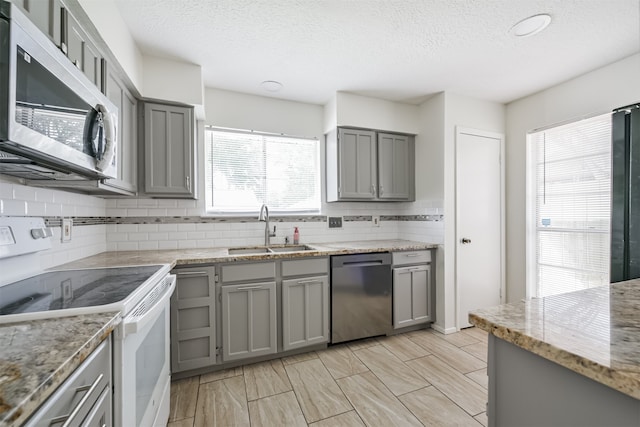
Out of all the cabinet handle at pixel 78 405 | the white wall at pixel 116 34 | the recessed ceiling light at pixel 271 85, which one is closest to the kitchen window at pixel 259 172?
the recessed ceiling light at pixel 271 85

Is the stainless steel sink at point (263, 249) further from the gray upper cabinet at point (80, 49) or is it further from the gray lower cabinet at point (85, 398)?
the gray lower cabinet at point (85, 398)

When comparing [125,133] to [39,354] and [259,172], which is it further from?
[39,354]

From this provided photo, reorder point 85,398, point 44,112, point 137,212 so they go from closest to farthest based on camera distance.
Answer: point 85,398
point 44,112
point 137,212

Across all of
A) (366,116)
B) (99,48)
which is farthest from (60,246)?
(366,116)

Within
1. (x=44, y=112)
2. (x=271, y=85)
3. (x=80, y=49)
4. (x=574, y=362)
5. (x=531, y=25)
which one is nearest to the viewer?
(x=574, y=362)

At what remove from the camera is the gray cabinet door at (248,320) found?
6.97 feet

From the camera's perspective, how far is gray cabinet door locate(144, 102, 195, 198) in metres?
2.21

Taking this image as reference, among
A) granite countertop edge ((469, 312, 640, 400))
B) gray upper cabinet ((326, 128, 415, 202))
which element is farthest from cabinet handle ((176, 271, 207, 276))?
granite countertop edge ((469, 312, 640, 400))

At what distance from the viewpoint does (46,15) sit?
1.09 m

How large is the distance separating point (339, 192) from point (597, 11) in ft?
7.43

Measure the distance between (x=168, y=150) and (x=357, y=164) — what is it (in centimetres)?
187

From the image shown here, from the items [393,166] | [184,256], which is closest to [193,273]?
[184,256]

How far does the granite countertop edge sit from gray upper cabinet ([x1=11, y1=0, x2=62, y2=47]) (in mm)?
1873

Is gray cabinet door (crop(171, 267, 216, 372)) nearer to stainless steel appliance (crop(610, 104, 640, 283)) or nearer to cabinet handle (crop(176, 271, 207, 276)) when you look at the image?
cabinet handle (crop(176, 271, 207, 276))
